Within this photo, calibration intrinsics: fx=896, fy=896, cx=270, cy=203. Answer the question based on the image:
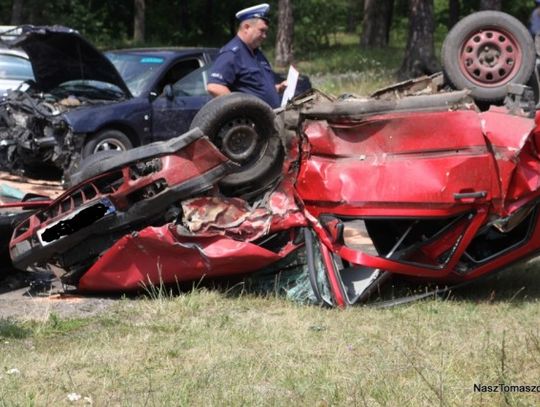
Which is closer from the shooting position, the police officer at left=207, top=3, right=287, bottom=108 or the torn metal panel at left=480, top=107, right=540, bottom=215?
the torn metal panel at left=480, top=107, right=540, bottom=215

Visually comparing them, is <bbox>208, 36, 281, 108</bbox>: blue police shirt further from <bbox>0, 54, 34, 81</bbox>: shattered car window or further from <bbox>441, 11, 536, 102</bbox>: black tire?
<bbox>0, 54, 34, 81</bbox>: shattered car window

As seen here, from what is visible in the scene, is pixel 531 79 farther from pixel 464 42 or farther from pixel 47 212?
pixel 47 212

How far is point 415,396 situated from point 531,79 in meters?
3.48

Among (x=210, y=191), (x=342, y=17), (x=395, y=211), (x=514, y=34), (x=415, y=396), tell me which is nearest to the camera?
(x=415, y=396)

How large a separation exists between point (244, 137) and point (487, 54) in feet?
6.17

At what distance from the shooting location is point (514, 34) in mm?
6480

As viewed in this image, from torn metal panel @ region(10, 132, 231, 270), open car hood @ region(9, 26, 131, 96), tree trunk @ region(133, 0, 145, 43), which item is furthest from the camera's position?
tree trunk @ region(133, 0, 145, 43)

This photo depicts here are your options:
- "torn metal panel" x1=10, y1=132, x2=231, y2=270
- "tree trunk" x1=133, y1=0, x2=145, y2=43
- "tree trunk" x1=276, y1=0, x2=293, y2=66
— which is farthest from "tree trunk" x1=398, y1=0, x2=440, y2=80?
"tree trunk" x1=133, y1=0, x2=145, y2=43

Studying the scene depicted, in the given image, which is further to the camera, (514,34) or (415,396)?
(514,34)

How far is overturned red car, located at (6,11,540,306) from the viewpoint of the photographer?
550cm

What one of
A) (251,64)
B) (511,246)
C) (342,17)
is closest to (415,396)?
(511,246)

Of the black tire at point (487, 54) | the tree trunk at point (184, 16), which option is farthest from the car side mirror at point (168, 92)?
the tree trunk at point (184, 16)

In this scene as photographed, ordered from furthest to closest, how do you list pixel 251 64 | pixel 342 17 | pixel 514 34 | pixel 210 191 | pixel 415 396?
pixel 342 17, pixel 251 64, pixel 514 34, pixel 210 191, pixel 415 396

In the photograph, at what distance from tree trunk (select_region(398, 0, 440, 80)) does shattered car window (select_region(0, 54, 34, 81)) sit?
10.3m
